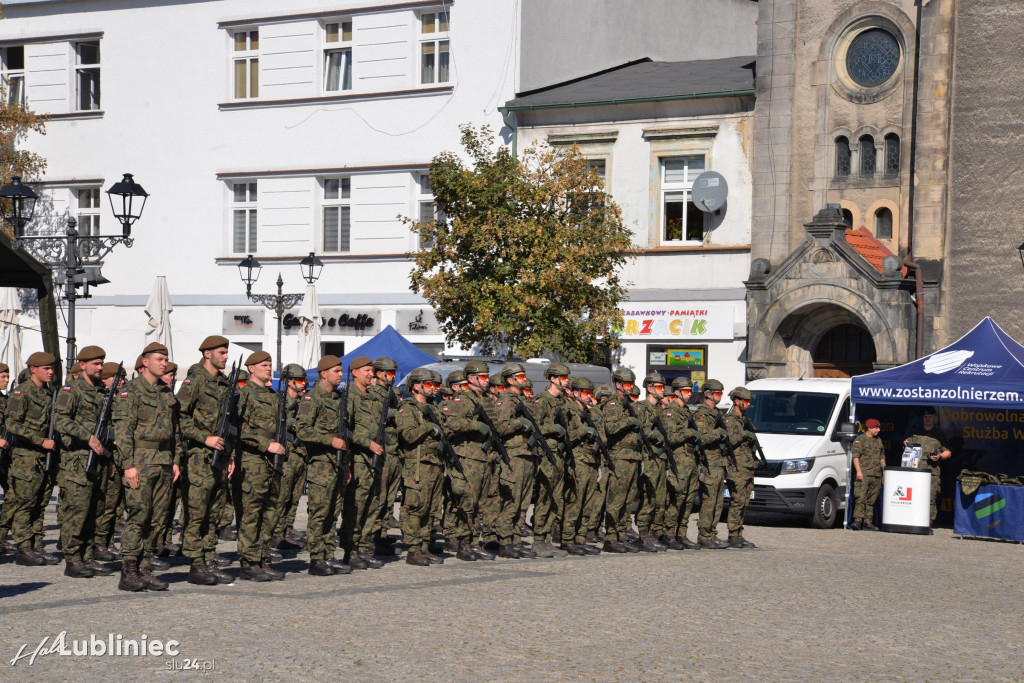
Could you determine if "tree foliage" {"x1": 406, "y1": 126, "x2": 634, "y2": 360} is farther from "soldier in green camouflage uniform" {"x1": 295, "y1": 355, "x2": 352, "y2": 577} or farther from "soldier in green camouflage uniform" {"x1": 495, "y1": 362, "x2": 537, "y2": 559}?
"soldier in green camouflage uniform" {"x1": 295, "y1": 355, "x2": 352, "y2": 577}

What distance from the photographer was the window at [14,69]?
38.8m

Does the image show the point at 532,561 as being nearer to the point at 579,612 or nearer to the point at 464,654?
the point at 579,612

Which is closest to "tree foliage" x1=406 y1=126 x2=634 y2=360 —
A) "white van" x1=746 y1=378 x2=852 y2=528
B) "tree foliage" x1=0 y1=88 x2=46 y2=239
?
"white van" x1=746 y1=378 x2=852 y2=528

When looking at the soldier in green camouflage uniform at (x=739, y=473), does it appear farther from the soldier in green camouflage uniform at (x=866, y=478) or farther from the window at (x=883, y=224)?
the window at (x=883, y=224)

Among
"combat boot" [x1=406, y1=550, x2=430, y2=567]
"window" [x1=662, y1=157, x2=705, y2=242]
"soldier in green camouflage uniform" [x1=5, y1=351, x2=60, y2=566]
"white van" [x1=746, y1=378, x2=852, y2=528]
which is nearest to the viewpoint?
"soldier in green camouflage uniform" [x1=5, y1=351, x2=60, y2=566]

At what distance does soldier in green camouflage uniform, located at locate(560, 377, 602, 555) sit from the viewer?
16.2 m

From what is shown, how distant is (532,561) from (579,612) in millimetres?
3875

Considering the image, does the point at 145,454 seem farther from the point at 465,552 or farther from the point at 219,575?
the point at 465,552

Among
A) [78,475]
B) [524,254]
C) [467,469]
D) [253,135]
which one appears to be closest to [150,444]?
[78,475]

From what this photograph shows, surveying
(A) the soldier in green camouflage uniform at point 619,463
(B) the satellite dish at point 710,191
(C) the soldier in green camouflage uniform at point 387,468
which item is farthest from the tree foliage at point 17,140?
(A) the soldier in green camouflage uniform at point 619,463

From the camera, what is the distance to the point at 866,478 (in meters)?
21.2

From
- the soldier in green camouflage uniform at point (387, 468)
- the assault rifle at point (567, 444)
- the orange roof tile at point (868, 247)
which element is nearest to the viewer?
the soldier in green camouflage uniform at point (387, 468)

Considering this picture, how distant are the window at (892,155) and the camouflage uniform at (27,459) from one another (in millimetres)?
20111

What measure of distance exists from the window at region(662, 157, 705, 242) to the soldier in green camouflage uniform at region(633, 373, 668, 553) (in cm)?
1509
